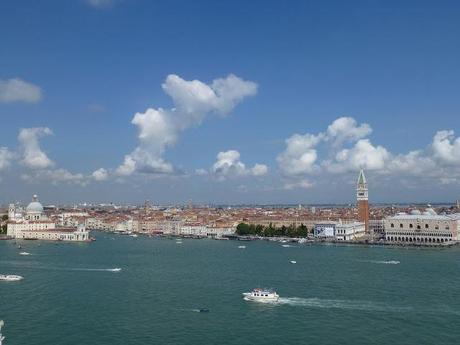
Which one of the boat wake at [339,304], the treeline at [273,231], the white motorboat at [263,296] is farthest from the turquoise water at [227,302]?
the treeline at [273,231]

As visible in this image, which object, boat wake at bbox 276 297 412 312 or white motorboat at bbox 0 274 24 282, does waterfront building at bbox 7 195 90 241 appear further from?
boat wake at bbox 276 297 412 312

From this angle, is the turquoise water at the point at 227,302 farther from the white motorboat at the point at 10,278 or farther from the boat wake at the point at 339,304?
the white motorboat at the point at 10,278

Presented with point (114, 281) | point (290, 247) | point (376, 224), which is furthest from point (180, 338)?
point (376, 224)

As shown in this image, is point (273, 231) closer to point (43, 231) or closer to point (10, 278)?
point (43, 231)

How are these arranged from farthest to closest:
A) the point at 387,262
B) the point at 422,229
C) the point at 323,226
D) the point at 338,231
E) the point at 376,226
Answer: the point at 376,226, the point at 323,226, the point at 338,231, the point at 422,229, the point at 387,262

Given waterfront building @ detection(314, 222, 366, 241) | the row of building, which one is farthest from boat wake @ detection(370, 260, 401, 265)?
waterfront building @ detection(314, 222, 366, 241)

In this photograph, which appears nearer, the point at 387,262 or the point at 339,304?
the point at 339,304

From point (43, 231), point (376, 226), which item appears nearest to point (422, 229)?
point (376, 226)
